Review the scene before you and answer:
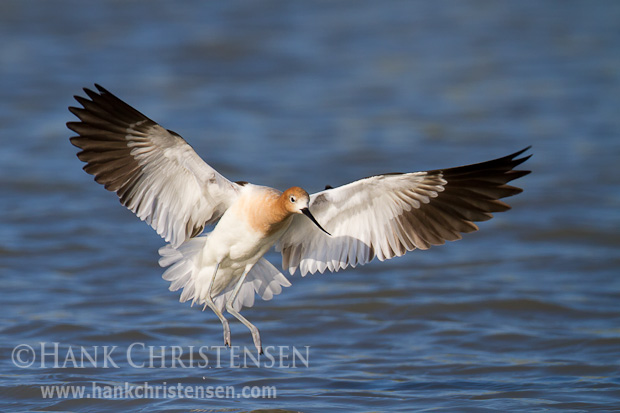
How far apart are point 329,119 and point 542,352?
26.1 ft

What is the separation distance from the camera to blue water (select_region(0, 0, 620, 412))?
8.31 metres

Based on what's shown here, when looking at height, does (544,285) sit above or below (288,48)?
below

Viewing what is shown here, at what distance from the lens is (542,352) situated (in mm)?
8969

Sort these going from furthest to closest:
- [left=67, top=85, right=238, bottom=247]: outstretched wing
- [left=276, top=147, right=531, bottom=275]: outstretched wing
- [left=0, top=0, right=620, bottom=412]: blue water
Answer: [left=0, top=0, right=620, bottom=412]: blue water, [left=276, top=147, right=531, bottom=275]: outstretched wing, [left=67, top=85, right=238, bottom=247]: outstretched wing

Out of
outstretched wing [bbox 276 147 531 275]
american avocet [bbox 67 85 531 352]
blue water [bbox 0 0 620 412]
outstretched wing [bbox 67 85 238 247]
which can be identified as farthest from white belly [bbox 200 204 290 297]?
blue water [bbox 0 0 620 412]

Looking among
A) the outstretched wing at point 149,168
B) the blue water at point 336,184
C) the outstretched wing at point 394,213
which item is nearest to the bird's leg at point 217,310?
the outstretched wing at point 149,168

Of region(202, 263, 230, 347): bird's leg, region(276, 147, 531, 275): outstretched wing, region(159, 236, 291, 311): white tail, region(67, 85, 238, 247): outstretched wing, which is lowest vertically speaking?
region(202, 263, 230, 347): bird's leg

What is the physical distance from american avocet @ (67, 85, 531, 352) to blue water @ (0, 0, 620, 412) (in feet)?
3.27

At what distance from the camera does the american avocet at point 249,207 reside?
7.04 meters

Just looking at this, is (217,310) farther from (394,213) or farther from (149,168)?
(394,213)

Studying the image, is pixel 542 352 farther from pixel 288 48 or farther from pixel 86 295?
pixel 288 48

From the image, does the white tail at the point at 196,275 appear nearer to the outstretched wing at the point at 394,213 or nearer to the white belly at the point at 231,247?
the white belly at the point at 231,247

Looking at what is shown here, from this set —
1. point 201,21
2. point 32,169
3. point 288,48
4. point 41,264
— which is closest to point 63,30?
point 201,21

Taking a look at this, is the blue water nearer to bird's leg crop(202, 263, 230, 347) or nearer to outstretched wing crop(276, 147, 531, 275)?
bird's leg crop(202, 263, 230, 347)
